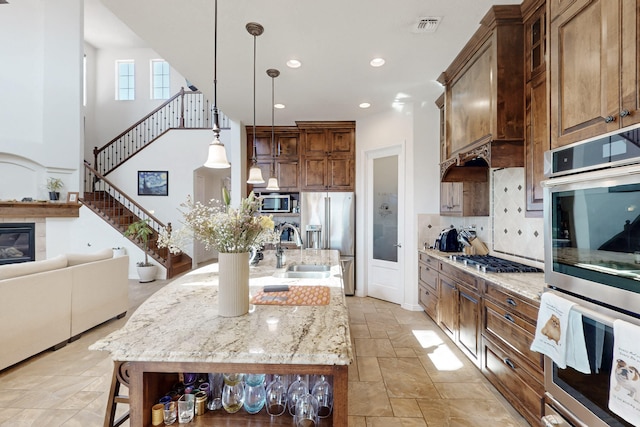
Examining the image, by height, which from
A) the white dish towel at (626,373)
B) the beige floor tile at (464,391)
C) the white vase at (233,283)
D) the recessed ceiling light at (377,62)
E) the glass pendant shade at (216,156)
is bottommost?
the beige floor tile at (464,391)

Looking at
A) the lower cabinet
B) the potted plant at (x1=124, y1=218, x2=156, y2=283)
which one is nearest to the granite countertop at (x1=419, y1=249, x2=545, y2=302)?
the lower cabinet

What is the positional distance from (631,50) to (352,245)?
4021 mm

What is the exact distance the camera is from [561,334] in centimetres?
144

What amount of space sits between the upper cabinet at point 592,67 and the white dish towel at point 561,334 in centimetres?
85

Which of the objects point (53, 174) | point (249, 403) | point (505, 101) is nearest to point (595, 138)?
point (505, 101)

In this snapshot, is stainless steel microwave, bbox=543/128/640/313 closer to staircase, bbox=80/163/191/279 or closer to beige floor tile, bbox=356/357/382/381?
beige floor tile, bbox=356/357/382/381

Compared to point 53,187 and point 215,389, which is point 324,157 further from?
point 53,187

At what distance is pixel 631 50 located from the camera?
1.18 meters

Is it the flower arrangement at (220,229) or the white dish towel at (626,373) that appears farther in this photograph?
the flower arrangement at (220,229)

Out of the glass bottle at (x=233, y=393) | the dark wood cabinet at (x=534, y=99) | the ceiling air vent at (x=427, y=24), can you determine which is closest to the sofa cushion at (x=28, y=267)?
the glass bottle at (x=233, y=393)

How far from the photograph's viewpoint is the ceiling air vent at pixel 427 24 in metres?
2.38

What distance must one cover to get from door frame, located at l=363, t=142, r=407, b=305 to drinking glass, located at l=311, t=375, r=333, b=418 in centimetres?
338

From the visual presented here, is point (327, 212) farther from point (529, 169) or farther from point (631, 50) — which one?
point (631, 50)

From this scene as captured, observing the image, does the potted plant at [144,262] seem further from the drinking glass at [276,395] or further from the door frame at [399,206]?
the drinking glass at [276,395]
